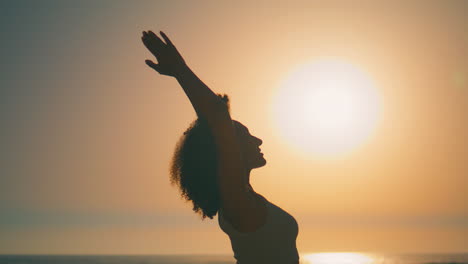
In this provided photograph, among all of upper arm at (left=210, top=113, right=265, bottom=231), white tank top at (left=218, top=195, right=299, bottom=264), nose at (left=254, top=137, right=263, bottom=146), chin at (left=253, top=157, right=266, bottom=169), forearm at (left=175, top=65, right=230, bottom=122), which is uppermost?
nose at (left=254, top=137, right=263, bottom=146)

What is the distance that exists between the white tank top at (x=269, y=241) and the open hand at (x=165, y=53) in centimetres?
127

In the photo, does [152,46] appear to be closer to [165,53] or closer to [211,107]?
[165,53]

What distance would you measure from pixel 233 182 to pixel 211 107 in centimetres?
61

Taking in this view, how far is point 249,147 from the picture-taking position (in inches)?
201

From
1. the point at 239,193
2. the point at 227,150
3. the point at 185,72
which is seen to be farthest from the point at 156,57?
the point at 239,193

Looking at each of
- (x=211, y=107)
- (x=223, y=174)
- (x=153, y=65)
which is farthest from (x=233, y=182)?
(x=153, y=65)

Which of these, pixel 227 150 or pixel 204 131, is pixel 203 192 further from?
pixel 227 150

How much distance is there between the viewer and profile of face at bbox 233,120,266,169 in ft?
16.6

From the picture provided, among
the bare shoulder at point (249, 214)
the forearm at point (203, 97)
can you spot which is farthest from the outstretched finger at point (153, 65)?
the bare shoulder at point (249, 214)

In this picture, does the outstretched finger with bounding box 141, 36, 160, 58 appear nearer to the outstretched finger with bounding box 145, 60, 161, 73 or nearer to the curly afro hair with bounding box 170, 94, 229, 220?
the outstretched finger with bounding box 145, 60, 161, 73

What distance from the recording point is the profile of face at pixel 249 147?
16.6ft

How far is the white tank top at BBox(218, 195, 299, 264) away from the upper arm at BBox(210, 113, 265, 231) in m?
0.07

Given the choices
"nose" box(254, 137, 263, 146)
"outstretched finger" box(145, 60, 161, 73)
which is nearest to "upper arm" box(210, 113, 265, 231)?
→ "outstretched finger" box(145, 60, 161, 73)

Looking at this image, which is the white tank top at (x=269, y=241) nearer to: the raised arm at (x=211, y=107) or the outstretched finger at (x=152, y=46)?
the raised arm at (x=211, y=107)
